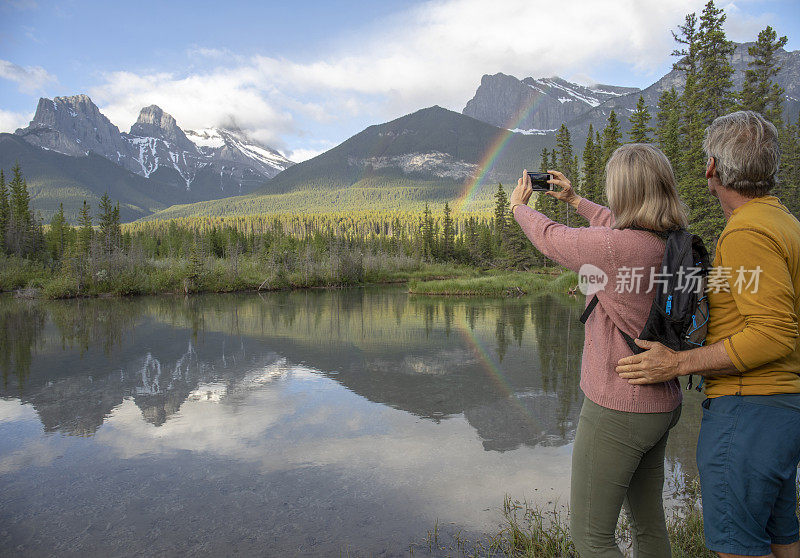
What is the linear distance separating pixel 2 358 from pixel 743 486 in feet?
48.4

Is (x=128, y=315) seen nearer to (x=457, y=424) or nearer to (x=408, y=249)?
(x=457, y=424)

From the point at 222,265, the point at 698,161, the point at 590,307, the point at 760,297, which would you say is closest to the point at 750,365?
the point at 760,297

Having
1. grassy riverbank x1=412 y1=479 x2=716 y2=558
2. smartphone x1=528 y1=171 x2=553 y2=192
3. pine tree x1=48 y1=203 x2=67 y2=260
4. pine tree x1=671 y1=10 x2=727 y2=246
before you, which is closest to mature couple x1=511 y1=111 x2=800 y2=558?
smartphone x1=528 y1=171 x2=553 y2=192

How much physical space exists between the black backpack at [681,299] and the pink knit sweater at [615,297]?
63mm

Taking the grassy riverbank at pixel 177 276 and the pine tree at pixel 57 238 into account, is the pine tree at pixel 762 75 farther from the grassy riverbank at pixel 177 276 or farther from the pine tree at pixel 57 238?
the pine tree at pixel 57 238

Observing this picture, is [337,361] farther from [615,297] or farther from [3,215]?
[3,215]

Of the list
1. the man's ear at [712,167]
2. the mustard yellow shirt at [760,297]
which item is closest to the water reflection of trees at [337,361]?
the mustard yellow shirt at [760,297]

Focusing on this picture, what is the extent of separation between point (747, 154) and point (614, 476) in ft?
4.80

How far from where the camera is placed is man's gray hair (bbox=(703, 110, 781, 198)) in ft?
6.34

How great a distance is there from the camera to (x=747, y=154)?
1953 millimetres

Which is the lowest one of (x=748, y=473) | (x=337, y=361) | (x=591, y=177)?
(x=337, y=361)

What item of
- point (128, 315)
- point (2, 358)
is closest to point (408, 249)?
point (128, 315)

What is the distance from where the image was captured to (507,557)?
3.44 m

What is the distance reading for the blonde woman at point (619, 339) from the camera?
204 centimetres
